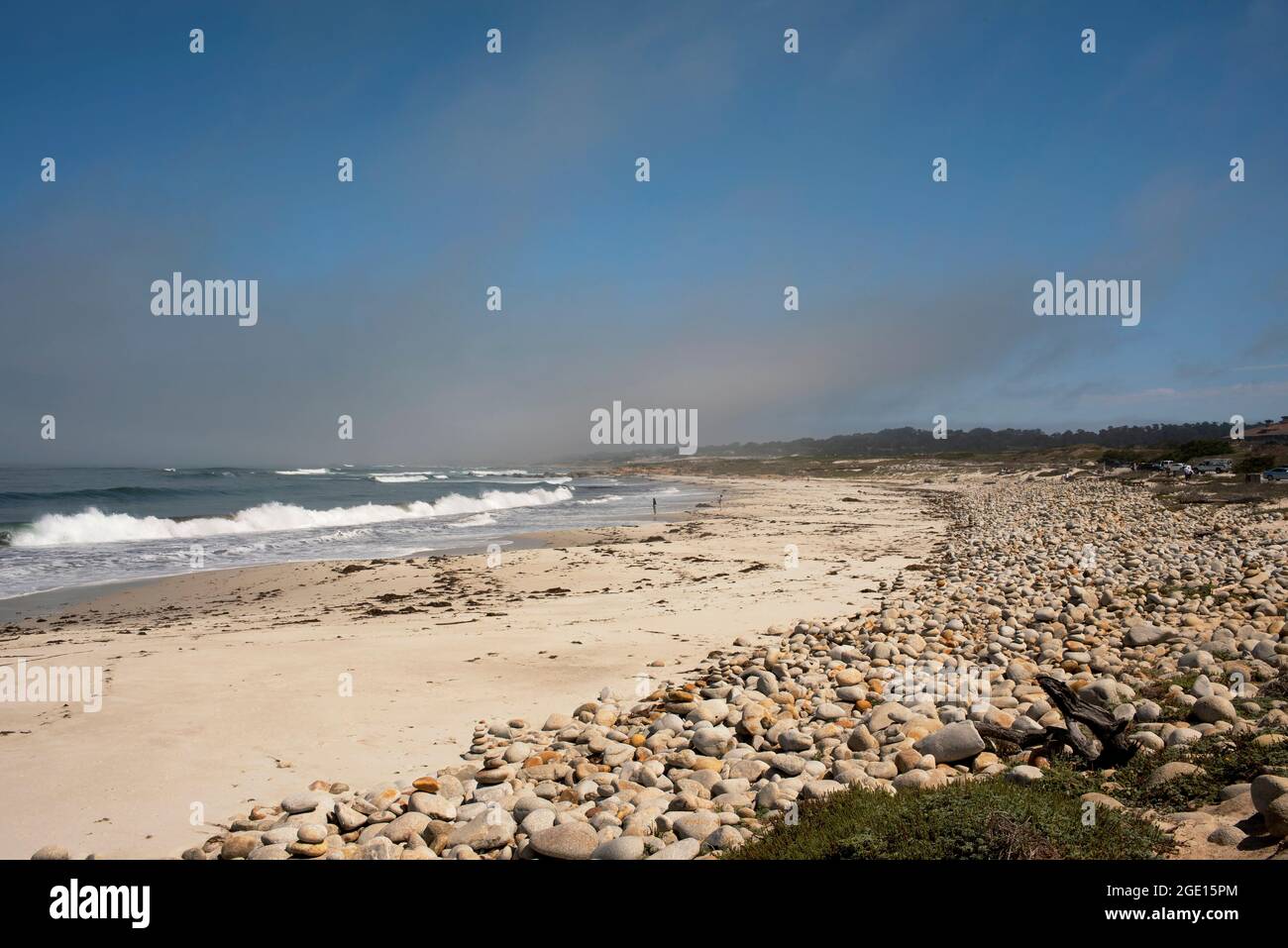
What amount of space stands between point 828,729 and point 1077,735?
1.94 m

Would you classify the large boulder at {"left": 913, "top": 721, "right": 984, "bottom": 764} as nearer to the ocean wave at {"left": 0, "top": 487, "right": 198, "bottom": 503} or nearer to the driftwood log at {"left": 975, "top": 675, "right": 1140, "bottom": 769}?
the driftwood log at {"left": 975, "top": 675, "right": 1140, "bottom": 769}

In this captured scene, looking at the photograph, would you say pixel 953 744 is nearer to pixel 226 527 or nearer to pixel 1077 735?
pixel 1077 735

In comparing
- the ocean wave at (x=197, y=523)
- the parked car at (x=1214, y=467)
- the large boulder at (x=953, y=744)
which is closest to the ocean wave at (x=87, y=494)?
the ocean wave at (x=197, y=523)

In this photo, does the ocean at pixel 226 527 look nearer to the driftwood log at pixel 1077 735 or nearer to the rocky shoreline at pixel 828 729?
the rocky shoreline at pixel 828 729

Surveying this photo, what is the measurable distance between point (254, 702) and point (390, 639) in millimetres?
3557

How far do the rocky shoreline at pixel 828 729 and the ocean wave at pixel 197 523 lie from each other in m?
30.7

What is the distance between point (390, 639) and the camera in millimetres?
11789

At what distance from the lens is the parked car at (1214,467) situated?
163 ft

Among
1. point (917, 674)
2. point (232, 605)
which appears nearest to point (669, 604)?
point (917, 674)

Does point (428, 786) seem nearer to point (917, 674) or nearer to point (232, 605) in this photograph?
point (917, 674)

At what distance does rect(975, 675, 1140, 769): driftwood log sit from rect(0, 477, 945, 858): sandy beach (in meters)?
4.62

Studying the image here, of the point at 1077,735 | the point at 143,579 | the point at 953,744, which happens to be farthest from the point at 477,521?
the point at 1077,735

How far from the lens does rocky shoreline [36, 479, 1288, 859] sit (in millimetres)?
4379

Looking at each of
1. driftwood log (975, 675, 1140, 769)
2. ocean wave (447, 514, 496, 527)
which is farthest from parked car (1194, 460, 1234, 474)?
driftwood log (975, 675, 1140, 769)
